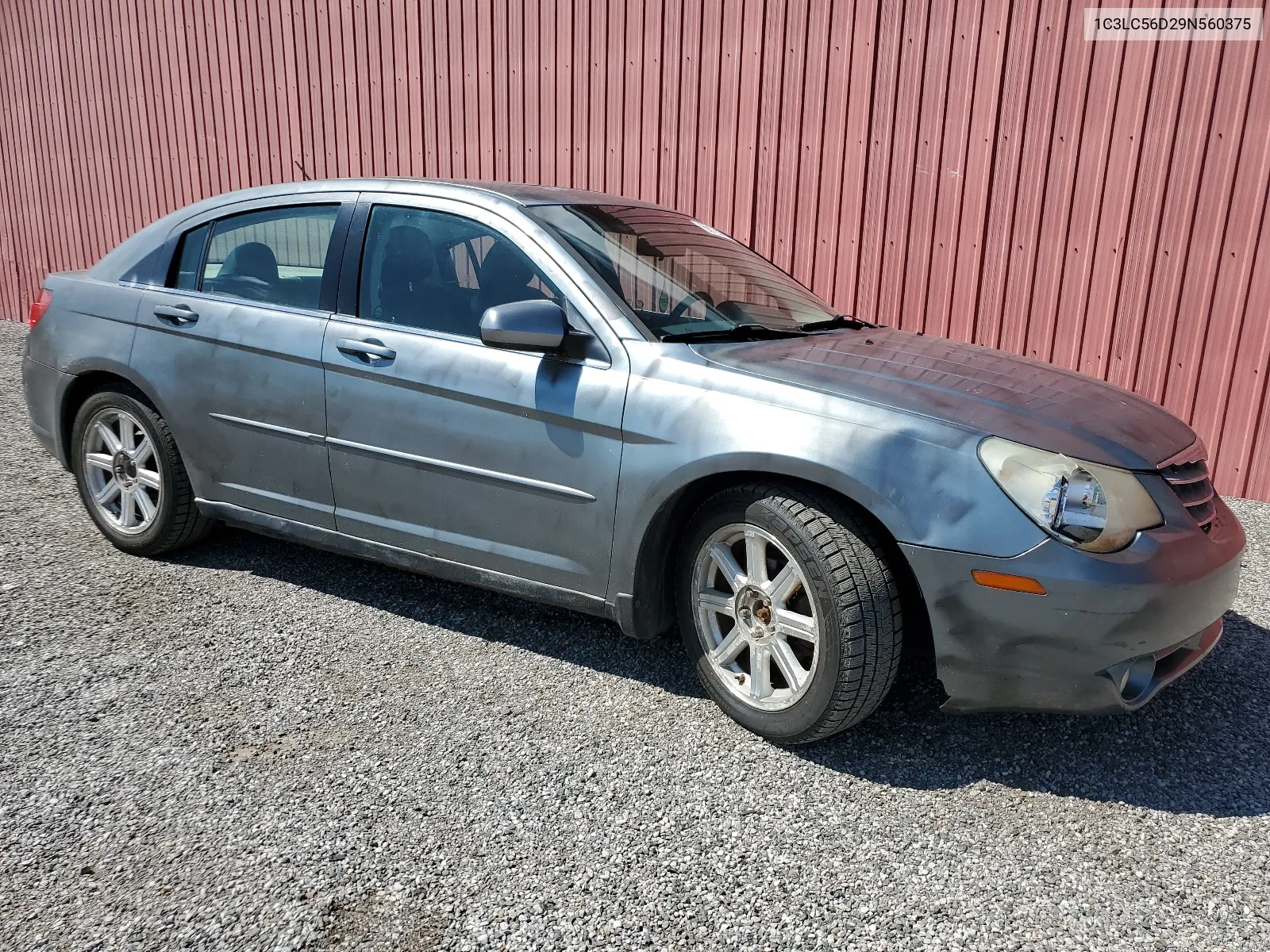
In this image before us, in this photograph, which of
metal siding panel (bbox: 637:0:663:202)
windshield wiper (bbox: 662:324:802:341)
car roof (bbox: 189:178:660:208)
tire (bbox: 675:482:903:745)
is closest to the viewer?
tire (bbox: 675:482:903:745)

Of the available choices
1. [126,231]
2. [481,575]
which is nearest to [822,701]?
[481,575]

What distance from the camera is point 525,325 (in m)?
3.13

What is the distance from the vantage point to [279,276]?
156 inches

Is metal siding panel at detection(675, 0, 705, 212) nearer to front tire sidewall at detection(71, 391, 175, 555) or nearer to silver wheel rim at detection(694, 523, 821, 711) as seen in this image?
front tire sidewall at detection(71, 391, 175, 555)

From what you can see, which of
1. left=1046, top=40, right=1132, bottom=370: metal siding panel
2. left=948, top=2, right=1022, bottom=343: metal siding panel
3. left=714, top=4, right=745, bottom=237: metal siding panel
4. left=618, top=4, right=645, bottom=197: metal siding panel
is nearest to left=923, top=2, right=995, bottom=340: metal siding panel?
left=948, top=2, right=1022, bottom=343: metal siding panel

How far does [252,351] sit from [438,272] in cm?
84

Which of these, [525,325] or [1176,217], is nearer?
[525,325]

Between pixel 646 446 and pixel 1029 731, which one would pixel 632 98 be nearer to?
pixel 646 446

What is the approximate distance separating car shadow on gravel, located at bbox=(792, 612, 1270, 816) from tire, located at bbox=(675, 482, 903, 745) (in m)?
0.22

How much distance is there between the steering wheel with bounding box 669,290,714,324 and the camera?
340cm

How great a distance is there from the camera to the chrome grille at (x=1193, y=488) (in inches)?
114

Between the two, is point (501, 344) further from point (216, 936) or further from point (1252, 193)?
point (1252, 193)

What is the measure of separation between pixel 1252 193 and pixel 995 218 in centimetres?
133

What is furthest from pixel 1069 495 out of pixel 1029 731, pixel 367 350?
pixel 367 350
